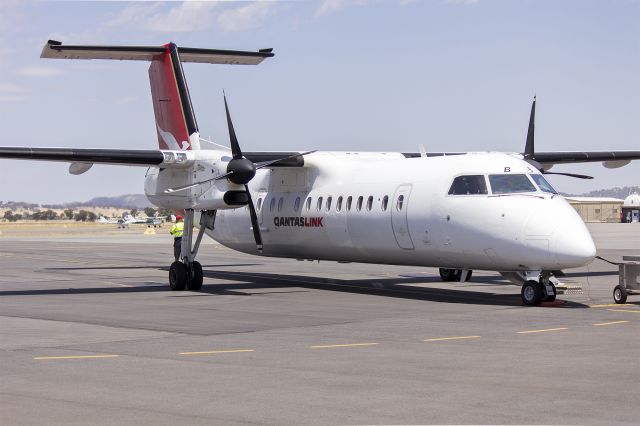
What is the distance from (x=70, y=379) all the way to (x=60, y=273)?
20.6 m

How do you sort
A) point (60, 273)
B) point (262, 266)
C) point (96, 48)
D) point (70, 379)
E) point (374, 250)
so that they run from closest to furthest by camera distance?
1. point (70, 379)
2. point (374, 250)
3. point (96, 48)
4. point (60, 273)
5. point (262, 266)

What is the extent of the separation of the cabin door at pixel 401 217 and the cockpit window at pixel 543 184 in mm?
2880

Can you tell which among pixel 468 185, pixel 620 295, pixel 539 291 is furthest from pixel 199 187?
pixel 620 295

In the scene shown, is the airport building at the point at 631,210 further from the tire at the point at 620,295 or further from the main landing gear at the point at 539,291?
the main landing gear at the point at 539,291

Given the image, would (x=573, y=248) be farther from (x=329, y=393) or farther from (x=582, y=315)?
(x=329, y=393)

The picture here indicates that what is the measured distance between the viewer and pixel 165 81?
2559cm

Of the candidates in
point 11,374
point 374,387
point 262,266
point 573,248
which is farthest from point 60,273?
point 374,387

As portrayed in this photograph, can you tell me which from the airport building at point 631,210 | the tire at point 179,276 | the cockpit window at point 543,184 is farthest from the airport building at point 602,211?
the cockpit window at point 543,184

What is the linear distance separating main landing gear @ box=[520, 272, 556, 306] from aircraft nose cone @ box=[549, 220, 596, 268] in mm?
842

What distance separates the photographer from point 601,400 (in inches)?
339

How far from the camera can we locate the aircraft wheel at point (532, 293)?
17875mm

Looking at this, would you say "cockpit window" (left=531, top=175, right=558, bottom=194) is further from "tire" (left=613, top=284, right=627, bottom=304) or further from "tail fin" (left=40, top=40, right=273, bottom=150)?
"tail fin" (left=40, top=40, right=273, bottom=150)

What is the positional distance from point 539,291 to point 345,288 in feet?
21.8

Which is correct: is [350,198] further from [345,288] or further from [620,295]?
[620,295]
